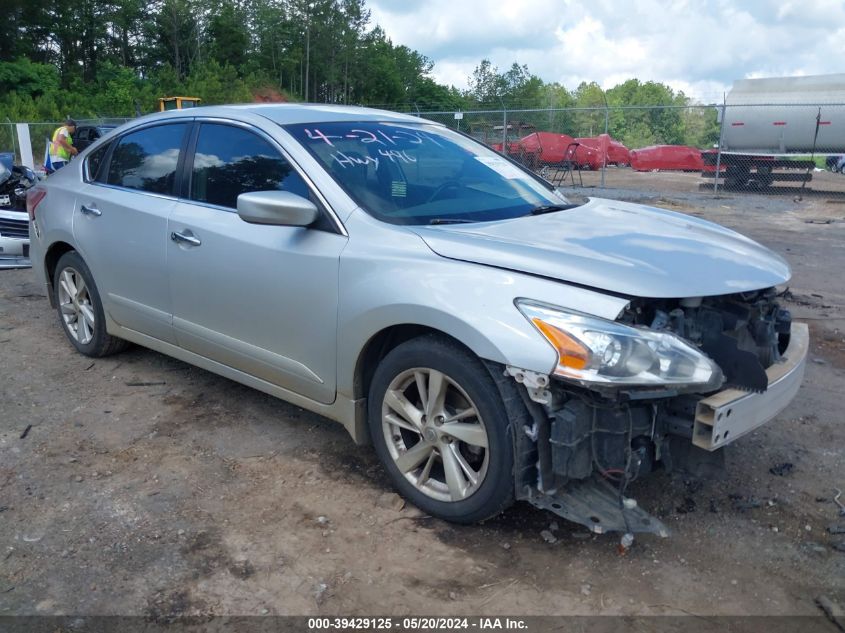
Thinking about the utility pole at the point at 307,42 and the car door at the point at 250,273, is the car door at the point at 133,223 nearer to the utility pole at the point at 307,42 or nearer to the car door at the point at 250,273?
the car door at the point at 250,273

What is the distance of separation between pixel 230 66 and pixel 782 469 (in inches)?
2118

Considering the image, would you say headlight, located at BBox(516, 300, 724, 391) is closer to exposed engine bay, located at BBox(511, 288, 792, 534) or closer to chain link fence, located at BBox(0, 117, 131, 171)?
exposed engine bay, located at BBox(511, 288, 792, 534)

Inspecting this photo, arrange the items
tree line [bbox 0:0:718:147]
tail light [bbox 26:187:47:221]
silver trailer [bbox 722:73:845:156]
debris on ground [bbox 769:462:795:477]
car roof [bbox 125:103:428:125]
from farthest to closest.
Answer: tree line [bbox 0:0:718:147] < silver trailer [bbox 722:73:845:156] < tail light [bbox 26:187:47:221] < car roof [bbox 125:103:428:125] < debris on ground [bbox 769:462:795:477]

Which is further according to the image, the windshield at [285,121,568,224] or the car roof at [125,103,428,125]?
the car roof at [125,103,428,125]

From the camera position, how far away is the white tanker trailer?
64.1 feet

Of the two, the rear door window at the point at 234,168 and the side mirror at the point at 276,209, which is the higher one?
the rear door window at the point at 234,168

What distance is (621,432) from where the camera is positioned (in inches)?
108

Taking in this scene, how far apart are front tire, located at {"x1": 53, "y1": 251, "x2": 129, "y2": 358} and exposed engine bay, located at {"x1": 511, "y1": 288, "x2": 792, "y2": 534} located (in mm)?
3384

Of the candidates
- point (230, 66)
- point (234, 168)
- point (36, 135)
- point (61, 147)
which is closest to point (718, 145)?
point (61, 147)

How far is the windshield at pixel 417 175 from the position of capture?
3574 millimetres

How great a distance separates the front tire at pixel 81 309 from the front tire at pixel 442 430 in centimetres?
259

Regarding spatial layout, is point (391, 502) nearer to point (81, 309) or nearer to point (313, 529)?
point (313, 529)

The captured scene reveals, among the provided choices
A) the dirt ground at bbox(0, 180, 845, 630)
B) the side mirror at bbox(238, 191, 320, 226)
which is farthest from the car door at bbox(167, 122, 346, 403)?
the dirt ground at bbox(0, 180, 845, 630)

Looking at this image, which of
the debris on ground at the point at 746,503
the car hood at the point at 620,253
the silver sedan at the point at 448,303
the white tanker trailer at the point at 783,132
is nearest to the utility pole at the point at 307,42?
the white tanker trailer at the point at 783,132
